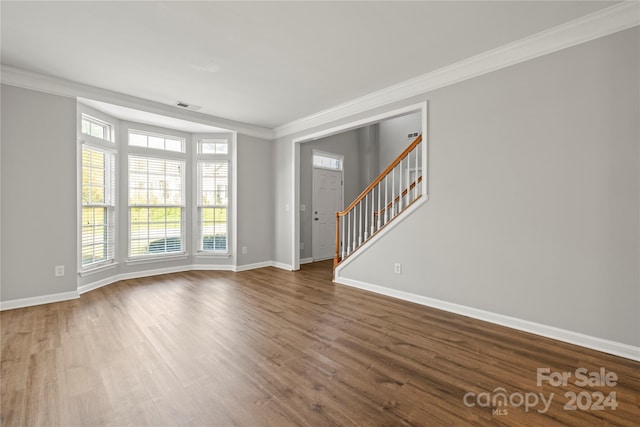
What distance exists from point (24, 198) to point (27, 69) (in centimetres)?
149

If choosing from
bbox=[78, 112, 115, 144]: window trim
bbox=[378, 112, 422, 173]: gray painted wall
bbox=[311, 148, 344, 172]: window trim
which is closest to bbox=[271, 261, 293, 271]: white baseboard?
bbox=[311, 148, 344, 172]: window trim

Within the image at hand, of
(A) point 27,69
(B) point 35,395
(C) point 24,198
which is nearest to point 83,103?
(A) point 27,69

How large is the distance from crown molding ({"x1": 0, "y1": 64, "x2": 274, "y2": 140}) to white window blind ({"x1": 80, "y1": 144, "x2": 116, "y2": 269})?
0.75m

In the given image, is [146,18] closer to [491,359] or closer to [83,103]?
[83,103]

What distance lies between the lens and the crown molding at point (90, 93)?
3.32m

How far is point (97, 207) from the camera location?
4.31 meters

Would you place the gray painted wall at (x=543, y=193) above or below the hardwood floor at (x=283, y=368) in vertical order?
above

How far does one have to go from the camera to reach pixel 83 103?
13.0 feet

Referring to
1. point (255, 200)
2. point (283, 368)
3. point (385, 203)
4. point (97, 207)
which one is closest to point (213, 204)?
point (255, 200)

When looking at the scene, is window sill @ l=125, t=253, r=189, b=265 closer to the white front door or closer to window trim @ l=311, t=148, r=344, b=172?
the white front door

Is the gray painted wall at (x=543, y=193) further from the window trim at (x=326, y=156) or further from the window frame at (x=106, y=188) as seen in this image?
the window frame at (x=106, y=188)

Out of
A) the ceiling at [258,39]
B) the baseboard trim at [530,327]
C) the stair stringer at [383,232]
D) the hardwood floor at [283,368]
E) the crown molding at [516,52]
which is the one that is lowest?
the hardwood floor at [283,368]

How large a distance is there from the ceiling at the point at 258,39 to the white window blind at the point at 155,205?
1.57 metres

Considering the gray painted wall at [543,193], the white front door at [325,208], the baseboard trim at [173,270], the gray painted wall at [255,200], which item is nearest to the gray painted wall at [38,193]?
the baseboard trim at [173,270]
